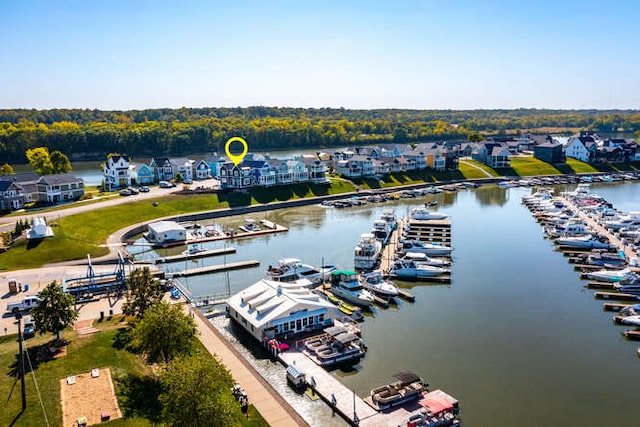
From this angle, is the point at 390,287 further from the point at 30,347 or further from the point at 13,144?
the point at 13,144

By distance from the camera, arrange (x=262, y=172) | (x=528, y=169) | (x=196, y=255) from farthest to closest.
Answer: (x=528, y=169), (x=262, y=172), (x=196, y=255)

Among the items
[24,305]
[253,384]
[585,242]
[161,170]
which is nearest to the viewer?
[253,384]

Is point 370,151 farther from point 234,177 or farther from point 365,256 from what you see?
point 365,256

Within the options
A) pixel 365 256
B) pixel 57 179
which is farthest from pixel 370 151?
pixel 365 256

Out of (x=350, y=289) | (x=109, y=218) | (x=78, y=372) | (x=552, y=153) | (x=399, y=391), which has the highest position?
(x=552, y=153)

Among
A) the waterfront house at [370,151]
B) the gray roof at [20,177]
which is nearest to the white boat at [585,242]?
the waterfront house at [370,151]

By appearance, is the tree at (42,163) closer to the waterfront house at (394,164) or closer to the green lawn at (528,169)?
the waterfront house at (394,164)
